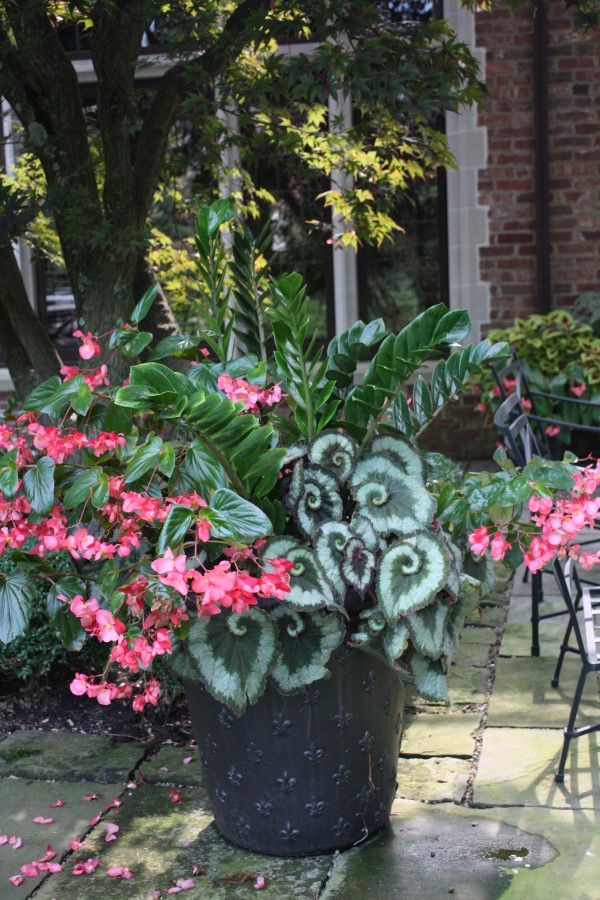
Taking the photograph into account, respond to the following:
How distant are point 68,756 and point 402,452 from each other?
60.2 inches

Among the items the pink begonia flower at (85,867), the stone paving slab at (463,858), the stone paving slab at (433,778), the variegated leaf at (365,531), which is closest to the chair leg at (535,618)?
the stone paving slab at (433,778)

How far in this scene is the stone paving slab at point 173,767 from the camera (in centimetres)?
308

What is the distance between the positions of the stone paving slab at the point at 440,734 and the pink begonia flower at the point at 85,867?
40.5 inches

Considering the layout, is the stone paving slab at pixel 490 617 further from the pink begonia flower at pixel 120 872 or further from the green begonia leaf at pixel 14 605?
the green begonia leaf at pixel 14 605

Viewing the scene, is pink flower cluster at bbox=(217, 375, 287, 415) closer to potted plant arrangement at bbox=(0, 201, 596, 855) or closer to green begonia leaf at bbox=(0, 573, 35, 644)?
potted plant arrangement at bbox=(0, 201, 596, 855)

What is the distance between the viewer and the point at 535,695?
3551 mm

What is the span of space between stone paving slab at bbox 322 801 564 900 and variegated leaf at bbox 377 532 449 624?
0.67 metres

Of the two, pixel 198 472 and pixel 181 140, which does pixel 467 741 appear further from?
pixel 181 140

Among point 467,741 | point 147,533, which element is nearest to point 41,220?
point 147,533

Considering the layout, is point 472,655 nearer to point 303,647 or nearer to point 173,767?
point 173,767

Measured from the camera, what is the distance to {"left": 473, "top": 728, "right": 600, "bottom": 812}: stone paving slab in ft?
9.37

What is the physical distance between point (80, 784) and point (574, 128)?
542cm

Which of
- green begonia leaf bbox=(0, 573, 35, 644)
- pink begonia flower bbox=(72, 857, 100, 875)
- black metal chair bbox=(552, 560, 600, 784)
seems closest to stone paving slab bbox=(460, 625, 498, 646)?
black metal chair bbox=(552, 560, 600, 784)

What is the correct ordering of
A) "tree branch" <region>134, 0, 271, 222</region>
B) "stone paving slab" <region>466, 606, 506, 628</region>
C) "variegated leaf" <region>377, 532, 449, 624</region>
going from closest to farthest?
"variegated leaf" <region>377, 532, 449, 624</region>
"tree branch" <region>134, 0, 271, 222</region>
"stone paving slab" <region>466, 606, 506, 628</region>
